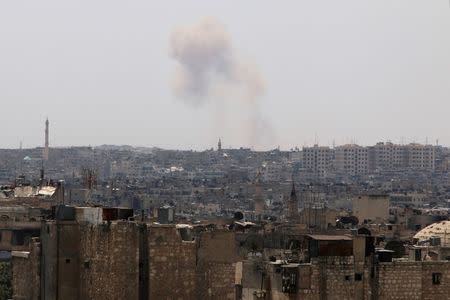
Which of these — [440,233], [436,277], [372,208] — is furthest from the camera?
[372,208]

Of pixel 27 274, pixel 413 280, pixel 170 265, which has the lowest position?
pixel 27 274

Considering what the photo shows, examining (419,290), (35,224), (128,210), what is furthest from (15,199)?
(419,290)

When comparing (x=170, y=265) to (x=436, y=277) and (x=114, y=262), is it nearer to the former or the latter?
(x=114, y=262)

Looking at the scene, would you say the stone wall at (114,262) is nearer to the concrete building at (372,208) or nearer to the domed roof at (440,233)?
the domed roof at (440,233)

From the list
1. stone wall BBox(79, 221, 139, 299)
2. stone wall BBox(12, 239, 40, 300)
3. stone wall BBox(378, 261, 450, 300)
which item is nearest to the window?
stone wall BBox(378, 261, 450, 300)

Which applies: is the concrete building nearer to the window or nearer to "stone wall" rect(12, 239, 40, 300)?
"stone wall" rect(12, 239, 40, 300)

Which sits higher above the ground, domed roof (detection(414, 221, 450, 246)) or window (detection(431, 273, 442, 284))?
window (detection(431, 273, 442, 284))

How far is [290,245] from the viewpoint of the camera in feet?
121

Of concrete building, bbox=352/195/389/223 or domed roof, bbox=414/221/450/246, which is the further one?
concrete building, bbox=352/195/389/223

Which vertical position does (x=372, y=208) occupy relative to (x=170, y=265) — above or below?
below

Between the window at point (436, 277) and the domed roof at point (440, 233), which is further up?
the window at point (436, 277)

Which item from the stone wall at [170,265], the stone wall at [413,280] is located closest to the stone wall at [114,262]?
the stone wall at [170,265]

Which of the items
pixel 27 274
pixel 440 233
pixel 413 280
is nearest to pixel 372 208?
pixel 440 233

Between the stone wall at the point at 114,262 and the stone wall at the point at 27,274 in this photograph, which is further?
the stone wall at the point at 27,274
